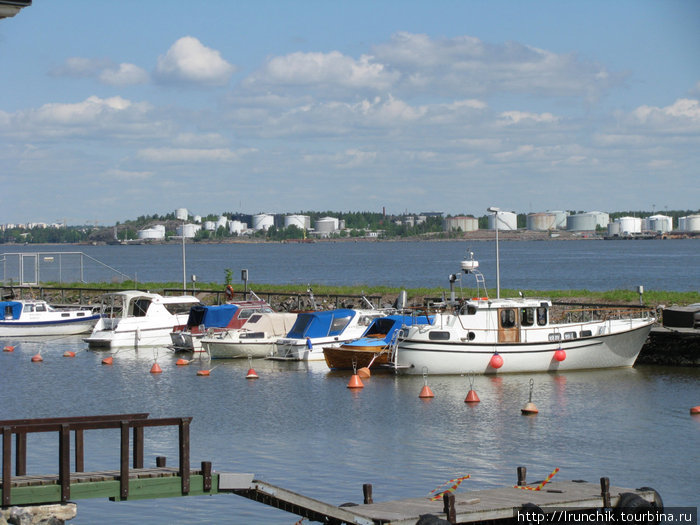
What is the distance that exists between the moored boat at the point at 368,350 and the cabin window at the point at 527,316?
3.53 m

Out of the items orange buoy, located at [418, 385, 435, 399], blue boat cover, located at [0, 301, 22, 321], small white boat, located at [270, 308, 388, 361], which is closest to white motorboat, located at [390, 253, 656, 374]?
orange buoy, located at [418, 385, 435, 399]

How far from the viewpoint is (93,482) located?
1438cm

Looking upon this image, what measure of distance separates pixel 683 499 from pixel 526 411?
909 cm

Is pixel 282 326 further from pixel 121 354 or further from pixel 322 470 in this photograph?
pixel 322 470

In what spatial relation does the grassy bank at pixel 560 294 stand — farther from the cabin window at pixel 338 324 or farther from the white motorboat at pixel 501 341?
the white motorboat at pixel 501 341

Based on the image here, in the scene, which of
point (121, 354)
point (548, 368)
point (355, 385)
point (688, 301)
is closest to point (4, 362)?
point (121, 354)

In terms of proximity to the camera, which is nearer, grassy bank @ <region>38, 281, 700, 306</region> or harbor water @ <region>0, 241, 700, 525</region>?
harbor water @ <region>0, 241, 700, 525</region>

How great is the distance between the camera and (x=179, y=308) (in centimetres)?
4912

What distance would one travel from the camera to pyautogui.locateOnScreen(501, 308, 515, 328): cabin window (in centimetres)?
3444

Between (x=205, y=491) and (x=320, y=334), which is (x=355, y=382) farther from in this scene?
(x=205, y=491)

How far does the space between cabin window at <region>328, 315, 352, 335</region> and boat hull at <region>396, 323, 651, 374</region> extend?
5.43 meters

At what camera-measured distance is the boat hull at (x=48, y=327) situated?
171ft

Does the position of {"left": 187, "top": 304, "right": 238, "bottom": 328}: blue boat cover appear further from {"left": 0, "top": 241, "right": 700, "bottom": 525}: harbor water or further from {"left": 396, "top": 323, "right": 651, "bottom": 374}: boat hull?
{"left": 396, "top": 323, "right": 651, "bottom": 374}: boat hull

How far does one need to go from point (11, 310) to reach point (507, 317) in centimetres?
3045
